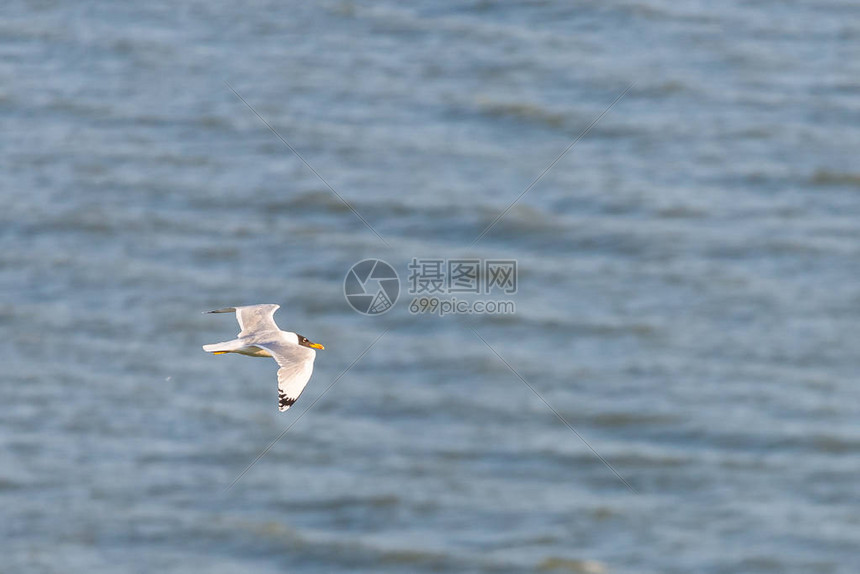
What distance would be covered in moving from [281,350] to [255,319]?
859 mm

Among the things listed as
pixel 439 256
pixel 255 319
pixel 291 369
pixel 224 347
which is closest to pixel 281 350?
pixel 291 369

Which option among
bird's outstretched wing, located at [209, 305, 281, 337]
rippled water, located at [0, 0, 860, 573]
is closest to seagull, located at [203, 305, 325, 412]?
bird's outstretched wing, located at [209, 305, 281, 337]

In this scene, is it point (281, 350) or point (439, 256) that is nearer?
point (281, 350)

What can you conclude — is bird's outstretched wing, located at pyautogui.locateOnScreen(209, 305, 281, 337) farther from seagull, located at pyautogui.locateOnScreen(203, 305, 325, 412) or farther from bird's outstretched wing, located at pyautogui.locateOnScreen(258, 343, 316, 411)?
bird's outstretched wing, located at pyautogui.locateOnScreen(258, 343, 316, 411)

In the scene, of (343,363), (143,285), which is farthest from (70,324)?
(343,363)

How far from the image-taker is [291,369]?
969cm

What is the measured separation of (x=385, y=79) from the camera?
85.3 ft

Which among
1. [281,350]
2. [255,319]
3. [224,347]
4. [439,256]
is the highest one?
[224,347]

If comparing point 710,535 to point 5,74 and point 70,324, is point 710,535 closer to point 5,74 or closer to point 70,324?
point 70,324

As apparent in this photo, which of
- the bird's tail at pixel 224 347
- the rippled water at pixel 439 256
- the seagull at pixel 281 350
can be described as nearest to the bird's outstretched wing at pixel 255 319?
the seagull at pixel 281 350

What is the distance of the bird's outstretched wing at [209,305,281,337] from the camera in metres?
10.4

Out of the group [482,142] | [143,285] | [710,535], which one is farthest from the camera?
[482,142]

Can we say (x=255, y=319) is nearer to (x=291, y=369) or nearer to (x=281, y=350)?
(x=281, y=350)

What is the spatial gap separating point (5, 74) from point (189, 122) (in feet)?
13.1
